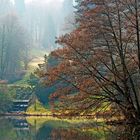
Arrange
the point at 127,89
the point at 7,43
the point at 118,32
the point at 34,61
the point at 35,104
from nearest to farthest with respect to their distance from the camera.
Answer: the point at 127,89
the point at 118,32
the point at 35,104
the point at 7,43
the point at 34,61

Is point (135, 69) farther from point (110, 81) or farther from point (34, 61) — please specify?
point (34, 61)

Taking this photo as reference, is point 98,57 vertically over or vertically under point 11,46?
under

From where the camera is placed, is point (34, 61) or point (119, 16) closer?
point (119, 16)

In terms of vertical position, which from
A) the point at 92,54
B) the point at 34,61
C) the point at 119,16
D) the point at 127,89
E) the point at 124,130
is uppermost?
the point at 34,61

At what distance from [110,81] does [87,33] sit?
3386 mm

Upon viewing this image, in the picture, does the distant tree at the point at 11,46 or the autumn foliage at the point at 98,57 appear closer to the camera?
the autumn foliage at the point at 98,57

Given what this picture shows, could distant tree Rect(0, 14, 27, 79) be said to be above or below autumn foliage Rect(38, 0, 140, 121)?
above

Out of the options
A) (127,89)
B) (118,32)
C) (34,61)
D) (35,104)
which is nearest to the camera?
(127,89)

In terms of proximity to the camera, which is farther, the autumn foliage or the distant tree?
the distant tree

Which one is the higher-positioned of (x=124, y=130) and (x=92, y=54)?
(x=92, y=54)

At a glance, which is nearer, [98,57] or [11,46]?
[98,57]

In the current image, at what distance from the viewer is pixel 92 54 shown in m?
24.6

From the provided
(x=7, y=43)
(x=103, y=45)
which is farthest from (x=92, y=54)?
(x=7, y=43)

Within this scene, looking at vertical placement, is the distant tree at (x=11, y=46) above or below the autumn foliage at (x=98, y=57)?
above
